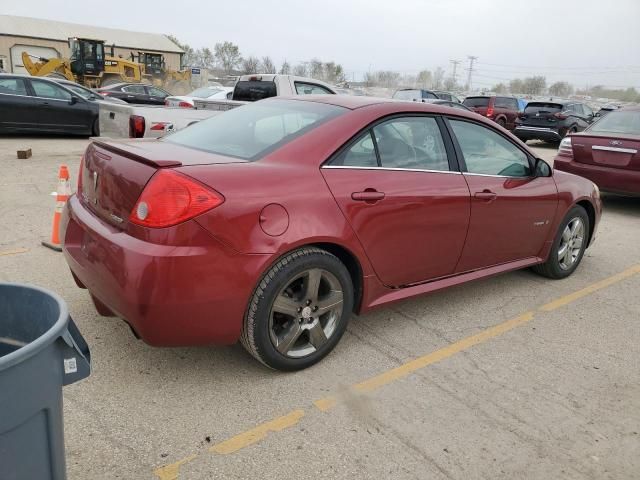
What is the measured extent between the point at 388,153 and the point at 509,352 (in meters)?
1.50

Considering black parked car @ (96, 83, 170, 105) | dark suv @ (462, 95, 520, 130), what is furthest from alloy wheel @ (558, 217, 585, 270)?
black parked car @ (96, 83, 170, 105)

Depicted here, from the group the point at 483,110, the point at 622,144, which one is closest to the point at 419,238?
the point at 622,144

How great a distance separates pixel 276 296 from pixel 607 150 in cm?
661

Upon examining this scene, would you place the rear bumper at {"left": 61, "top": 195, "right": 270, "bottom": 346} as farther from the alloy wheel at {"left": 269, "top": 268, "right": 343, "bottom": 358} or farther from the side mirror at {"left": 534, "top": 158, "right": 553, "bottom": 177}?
the side mirror at {"left": 534, "top": 158, "right": 553, "bottom": 177}

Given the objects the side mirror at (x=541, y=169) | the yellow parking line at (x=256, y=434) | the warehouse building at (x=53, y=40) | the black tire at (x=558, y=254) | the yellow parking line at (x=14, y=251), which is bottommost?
the yellow parking line at (x=256, y=434)

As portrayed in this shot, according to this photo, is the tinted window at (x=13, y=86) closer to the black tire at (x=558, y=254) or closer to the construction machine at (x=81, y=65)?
the black tire at (x=558, y=254)

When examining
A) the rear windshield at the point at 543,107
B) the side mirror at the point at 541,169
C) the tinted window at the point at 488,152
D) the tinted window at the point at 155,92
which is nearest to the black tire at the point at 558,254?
the side mirror at the point at 541,169

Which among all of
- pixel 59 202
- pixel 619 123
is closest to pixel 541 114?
pixel 619 123

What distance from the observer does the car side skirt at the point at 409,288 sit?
3.26 m

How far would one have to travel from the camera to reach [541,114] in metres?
17.4

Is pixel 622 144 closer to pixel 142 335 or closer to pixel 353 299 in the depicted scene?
pixel 353 299

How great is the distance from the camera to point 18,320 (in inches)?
68.7

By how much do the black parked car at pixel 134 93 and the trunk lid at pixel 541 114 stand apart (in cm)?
1347

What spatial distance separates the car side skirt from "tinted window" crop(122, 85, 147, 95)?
19170mm
